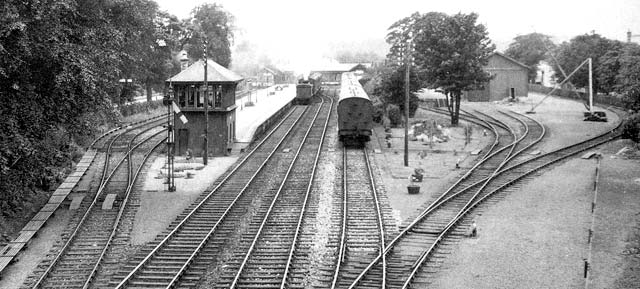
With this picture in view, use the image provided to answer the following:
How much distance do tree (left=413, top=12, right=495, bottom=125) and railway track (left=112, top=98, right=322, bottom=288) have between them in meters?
19.3

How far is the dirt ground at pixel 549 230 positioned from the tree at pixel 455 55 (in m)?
14.4

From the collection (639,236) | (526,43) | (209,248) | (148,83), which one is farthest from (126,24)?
(526,43)

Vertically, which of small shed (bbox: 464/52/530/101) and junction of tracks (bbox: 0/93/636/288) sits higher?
small shed (bbox: 464/52/530/101)

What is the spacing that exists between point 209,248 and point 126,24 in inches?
502

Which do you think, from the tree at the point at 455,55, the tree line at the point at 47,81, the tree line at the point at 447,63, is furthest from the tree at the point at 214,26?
the tree line at the point at 47,81

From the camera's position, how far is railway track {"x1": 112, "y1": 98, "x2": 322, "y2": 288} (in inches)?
565

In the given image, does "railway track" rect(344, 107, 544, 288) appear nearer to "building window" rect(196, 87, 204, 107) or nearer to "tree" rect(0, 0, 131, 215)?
"tree" rect(0, 0, 131, 215)

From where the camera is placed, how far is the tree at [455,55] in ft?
147

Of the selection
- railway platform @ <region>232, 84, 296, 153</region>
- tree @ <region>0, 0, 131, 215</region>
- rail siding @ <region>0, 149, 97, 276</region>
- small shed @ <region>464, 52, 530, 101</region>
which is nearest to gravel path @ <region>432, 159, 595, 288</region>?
rail siding @ <region>0, 149, 97, 276</region>

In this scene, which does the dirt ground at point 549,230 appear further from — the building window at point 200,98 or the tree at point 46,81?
the tree at point 46,81

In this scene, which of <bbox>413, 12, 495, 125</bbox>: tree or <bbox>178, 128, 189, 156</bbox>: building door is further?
<bbox>413, 12, 495, 125</bbox>: tree

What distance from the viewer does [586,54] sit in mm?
73812

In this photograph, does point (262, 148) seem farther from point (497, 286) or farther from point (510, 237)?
point (497, 286)

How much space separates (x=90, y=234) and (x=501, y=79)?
2209 inches
